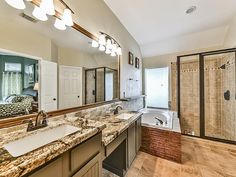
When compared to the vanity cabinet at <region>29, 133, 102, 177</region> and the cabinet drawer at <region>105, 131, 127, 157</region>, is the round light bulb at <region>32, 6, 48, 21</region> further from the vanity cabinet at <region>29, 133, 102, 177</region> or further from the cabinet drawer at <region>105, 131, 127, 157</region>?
the cabinet drawer at <region>105, 131, 127, 157</region>

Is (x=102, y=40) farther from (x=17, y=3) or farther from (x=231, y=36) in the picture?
(x=231, y=36)

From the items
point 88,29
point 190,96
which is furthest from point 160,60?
point 88,29

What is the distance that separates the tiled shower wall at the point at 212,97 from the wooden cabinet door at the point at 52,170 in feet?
11.2

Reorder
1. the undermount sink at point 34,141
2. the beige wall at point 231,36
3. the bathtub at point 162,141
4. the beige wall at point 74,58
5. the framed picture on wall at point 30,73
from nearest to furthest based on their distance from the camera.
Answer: the undermount sink at point 34,141, the framed picture on wall at point 30,73, the beige wall at point 74,58, the bathtub at point 162,141, the beige wall at point 231,36

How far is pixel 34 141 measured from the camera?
925 mm

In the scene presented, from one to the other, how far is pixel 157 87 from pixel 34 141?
153 inches

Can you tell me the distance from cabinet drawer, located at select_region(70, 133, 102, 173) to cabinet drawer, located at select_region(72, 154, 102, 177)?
1.2 inches

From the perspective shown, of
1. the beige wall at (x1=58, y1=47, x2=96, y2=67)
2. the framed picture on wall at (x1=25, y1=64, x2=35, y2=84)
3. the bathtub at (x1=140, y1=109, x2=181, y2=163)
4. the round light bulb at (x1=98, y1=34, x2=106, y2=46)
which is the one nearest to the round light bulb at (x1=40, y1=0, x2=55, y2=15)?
the beige wall at (x1=58, y1=47, x2=96, y2=67)

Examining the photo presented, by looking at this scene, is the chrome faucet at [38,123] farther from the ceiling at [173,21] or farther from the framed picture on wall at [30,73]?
the ceiling at [173,21]

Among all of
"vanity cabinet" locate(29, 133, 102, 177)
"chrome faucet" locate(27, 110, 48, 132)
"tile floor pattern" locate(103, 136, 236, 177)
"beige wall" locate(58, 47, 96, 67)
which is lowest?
"tile floor pattern" locate(103, 136, 236, 177)

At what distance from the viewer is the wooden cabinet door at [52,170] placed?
605 mm

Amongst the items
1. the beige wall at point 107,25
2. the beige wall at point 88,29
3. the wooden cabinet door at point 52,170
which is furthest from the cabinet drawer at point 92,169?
the beige wall at point 107,25

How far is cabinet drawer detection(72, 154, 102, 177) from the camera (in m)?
0.88

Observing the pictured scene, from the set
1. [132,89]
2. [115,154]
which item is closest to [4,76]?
[115,154]
